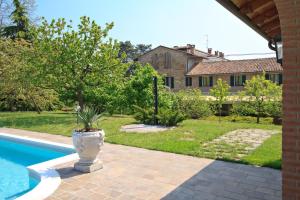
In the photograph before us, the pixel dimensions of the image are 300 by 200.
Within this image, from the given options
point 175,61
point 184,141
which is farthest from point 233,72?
point 184,141

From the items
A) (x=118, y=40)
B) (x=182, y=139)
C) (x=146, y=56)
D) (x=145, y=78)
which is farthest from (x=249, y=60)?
(x=182, y=139)

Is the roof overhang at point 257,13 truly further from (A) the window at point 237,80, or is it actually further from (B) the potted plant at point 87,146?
(A) the window at point 237,80

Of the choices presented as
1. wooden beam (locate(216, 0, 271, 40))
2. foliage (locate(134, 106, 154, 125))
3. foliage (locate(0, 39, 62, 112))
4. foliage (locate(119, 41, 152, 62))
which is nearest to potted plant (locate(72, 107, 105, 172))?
wooden beam (locate(216, 0, 271, 40))

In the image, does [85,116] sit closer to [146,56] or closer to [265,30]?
[265,30]

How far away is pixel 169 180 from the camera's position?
235 inches

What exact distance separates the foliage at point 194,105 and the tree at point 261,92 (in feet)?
9.70

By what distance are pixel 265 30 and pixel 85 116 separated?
455 cm

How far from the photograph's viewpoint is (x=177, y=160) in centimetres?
754

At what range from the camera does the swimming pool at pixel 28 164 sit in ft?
20.2

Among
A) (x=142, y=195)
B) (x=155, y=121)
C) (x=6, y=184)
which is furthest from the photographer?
(x=155, y=121)

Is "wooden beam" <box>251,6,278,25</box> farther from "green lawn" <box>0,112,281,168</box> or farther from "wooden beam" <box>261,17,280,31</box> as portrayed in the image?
"green lawn" <box>0,112,281,168</box>

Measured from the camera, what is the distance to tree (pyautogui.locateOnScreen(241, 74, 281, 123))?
1786 cm

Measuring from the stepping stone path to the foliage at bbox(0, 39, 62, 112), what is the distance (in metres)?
11.2

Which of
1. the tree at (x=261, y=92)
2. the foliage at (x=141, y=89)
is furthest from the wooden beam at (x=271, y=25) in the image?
the foliage at (x=141, y=89)
